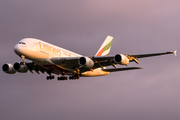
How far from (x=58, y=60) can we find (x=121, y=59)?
8.98m

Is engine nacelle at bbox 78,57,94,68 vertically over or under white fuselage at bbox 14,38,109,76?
under

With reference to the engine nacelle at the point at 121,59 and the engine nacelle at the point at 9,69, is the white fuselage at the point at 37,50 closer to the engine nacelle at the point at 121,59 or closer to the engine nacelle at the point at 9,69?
the engine nacelle at the point at 121,59

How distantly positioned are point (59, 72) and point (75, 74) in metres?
2.52

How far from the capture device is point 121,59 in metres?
41.9

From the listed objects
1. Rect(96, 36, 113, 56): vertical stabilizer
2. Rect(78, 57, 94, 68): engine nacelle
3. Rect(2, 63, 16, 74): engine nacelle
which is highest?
Rect(96, 36, 113, 56): vertical stabilizer

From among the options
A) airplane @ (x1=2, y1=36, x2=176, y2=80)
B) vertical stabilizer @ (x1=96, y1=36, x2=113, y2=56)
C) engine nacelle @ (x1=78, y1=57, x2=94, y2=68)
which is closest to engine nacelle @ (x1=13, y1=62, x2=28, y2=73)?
airplane @ (x1=2, y1=36, x2=176, y2=80)

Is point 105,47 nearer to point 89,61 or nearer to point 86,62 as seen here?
point 89,61

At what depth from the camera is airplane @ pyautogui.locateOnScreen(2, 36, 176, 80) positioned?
137 ft

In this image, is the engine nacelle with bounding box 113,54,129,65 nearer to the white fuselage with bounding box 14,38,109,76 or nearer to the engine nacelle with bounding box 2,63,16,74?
the white fuselage with bounding box 14,38,109,76

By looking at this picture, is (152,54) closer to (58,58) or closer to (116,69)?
(116,69)

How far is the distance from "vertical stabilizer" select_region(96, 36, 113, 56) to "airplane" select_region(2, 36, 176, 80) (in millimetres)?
6246

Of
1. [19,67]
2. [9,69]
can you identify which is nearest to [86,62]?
[19,67]

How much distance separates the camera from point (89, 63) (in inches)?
1716

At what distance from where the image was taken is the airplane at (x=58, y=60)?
41.7m
